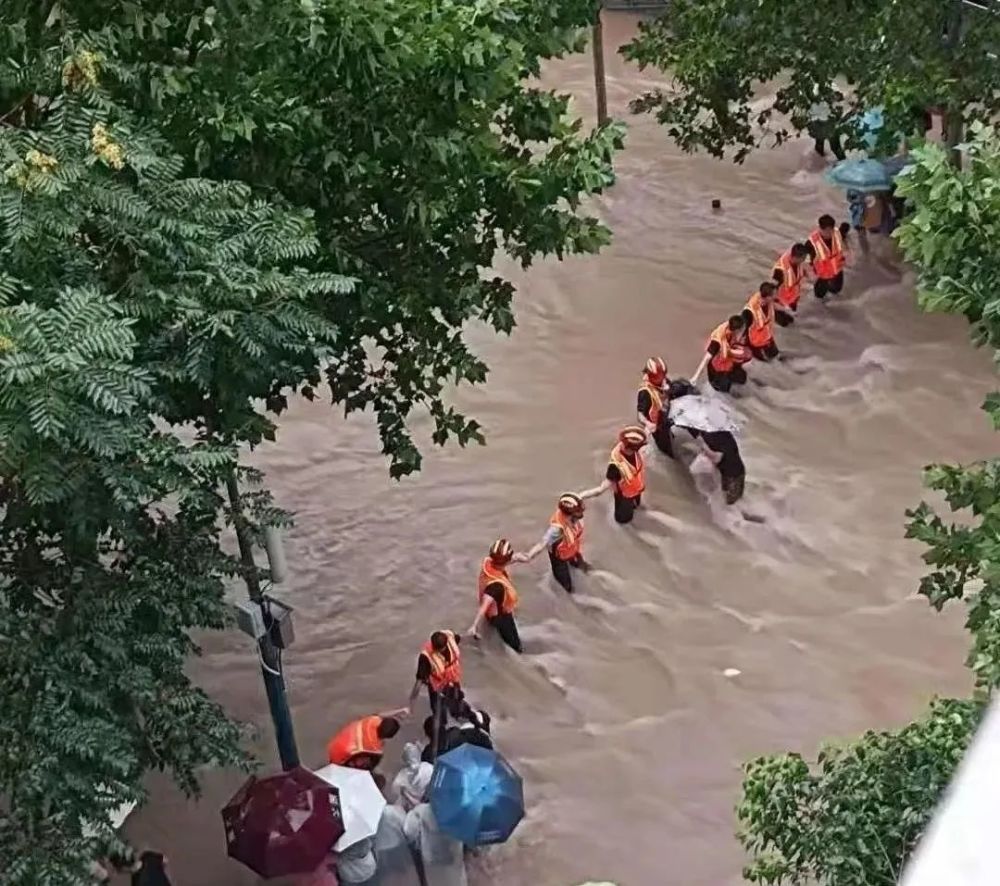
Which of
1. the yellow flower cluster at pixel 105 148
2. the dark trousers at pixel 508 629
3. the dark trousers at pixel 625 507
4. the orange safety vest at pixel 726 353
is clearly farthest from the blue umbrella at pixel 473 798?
the orange safety vest at pixel 726 353

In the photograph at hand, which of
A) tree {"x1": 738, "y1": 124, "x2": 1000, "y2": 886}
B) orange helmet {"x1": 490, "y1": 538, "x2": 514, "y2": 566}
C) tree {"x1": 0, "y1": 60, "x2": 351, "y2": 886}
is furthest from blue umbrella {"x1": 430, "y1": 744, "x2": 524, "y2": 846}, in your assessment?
orange helmet {"x1": 490, "y1": 538, "x2": 514, "y2": 566}

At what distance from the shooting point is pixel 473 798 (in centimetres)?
559

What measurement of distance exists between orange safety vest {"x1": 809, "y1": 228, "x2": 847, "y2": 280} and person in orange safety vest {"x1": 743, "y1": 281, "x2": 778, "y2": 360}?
3.01 ft

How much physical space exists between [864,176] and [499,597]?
19.0 feet

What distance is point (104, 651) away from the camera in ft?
14.7

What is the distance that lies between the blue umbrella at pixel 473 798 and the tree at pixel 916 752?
1.64m

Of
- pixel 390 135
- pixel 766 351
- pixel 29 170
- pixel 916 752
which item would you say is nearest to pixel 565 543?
pixel 766 351

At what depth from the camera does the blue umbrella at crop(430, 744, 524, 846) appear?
5.58 m

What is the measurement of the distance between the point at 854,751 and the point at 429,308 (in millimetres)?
3001

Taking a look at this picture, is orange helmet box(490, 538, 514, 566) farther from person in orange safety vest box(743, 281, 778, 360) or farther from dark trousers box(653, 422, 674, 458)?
person in orange safety vest box(743, 281, 778, 360)

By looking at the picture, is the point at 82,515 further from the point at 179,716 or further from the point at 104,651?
the point at 179,716

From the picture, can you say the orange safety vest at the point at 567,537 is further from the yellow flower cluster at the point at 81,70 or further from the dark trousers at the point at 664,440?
the yellow flower cluster at the point at 81,70

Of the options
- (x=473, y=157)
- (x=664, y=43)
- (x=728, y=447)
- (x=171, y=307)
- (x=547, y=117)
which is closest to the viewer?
(x=171, y=307)

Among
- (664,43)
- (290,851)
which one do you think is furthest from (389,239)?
(664,43)
